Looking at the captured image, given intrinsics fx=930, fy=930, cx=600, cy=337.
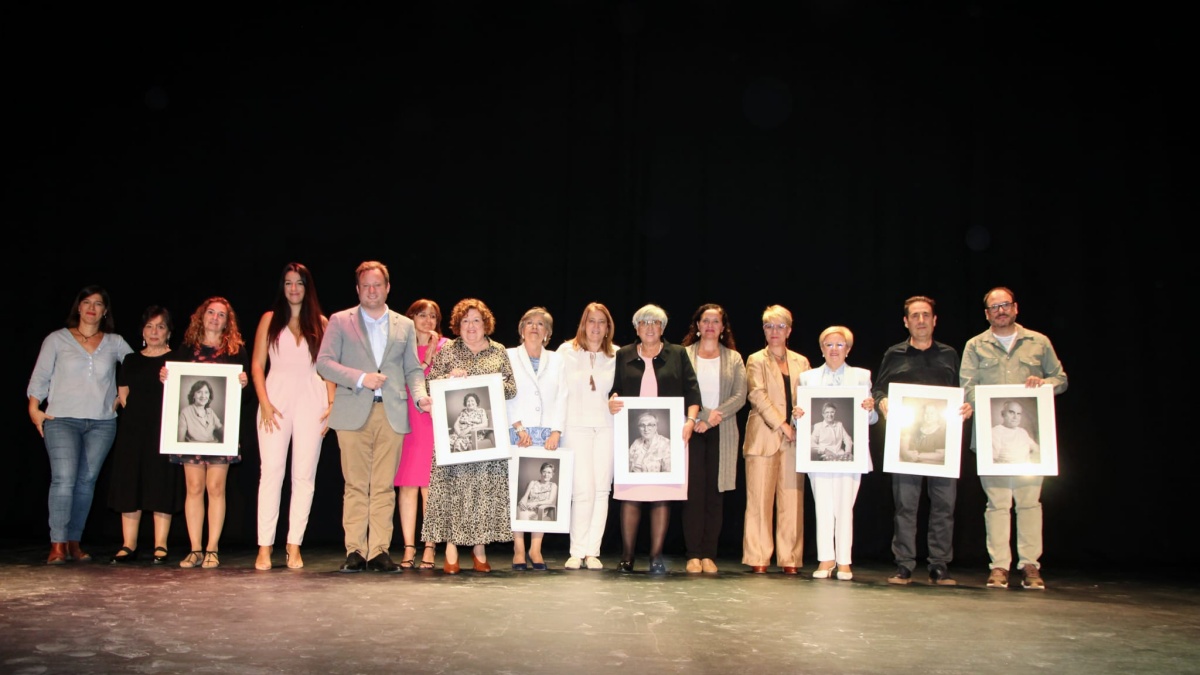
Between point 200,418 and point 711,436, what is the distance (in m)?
2.70

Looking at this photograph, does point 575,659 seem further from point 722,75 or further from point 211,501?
point 722,75

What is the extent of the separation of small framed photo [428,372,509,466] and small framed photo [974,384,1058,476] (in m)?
2.47

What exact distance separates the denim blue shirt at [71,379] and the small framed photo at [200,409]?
532 mm

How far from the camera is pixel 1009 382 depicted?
16.3 feet

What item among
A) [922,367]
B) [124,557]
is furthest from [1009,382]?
[124,557]

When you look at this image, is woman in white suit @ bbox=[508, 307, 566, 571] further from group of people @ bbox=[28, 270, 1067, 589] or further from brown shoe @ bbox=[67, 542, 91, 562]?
brown shoe @ bbox=[67, 542, 91, 562]

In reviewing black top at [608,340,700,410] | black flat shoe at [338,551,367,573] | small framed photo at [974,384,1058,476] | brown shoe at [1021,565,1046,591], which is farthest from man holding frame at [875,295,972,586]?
black flat shoe at [338,551,367,573]

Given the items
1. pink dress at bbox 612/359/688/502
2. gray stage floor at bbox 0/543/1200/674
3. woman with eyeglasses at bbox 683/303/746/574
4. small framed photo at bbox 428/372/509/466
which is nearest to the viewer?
gray stage floor at bbox 0/543/1200/674

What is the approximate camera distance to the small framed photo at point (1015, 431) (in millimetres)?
4758

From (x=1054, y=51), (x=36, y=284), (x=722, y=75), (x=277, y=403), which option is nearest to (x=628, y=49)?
(x=722, y=75)

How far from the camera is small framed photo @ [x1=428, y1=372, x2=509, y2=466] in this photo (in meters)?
4.63

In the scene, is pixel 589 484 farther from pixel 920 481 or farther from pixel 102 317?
pixel 102 317

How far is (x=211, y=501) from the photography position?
4762mm

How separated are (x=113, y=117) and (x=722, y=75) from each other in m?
4.23
